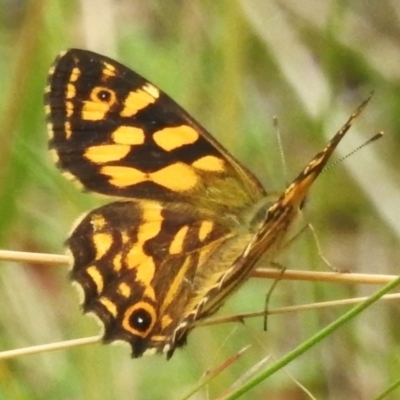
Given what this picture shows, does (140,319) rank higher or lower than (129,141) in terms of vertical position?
lower

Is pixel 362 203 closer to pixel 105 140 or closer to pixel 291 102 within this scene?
pixel 291 102

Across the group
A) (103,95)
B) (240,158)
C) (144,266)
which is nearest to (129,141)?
(103,95)

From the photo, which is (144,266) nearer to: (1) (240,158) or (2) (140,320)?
(2) (140,320)

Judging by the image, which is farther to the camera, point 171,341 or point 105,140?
point 105,140

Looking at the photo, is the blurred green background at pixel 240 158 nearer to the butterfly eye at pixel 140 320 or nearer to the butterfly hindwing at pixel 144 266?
the butterfly hindwing at pixel 144 266

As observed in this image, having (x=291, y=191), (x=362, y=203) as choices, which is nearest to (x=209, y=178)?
(x=291, y=191)

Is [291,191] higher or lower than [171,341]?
higher
